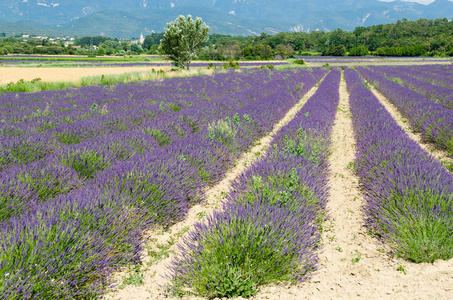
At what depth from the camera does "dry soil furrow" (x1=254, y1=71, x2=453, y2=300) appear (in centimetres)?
191

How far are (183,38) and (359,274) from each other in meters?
30.3

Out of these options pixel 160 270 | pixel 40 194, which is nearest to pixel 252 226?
pixel 160 270

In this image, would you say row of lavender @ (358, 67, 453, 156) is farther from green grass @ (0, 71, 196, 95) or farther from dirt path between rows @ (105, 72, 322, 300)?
green grass @ (0, 71, 196, 95)

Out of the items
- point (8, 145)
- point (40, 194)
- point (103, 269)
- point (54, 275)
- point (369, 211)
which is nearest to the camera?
point (54, 275)

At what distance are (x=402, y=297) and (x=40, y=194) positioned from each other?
11.9ft

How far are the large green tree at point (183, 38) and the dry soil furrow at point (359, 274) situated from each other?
96.7 ft

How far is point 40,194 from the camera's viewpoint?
2.95m

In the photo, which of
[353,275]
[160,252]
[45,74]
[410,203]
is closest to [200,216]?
[160,252]

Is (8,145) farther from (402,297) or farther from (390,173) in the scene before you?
(390,173)

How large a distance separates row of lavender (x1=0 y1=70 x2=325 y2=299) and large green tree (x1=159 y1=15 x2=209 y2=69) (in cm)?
2632

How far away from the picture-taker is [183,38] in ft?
93.8

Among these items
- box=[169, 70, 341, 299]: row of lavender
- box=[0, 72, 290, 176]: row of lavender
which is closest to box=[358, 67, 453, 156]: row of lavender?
box=[169, 70, 341, 299]: row of lavender

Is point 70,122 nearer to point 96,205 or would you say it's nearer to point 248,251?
point 96,205

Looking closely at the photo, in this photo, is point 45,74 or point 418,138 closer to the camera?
point 418,138
